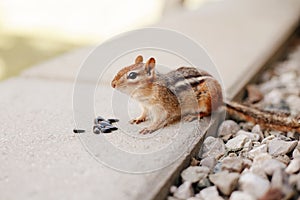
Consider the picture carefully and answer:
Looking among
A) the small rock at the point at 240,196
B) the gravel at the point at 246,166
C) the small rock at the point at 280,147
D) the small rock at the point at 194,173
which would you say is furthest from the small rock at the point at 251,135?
the small rock at the point at 240,196

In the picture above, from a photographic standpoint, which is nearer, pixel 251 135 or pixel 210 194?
pixel 210 194

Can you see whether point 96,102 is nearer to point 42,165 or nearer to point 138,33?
point 42,165

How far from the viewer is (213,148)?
165 cm

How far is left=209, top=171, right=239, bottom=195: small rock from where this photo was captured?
1.38 meters

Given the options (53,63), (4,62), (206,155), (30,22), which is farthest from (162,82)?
(30,22)

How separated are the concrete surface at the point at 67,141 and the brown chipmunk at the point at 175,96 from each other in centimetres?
7

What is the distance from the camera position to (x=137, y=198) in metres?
1.27

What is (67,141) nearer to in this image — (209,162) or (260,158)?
(209,162)

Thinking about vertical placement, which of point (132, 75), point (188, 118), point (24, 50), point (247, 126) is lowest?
point (24, 50)

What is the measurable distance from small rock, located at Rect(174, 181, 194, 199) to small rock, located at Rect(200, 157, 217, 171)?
0.14m

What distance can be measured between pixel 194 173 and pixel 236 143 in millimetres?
291

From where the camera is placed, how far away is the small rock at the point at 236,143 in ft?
5.47

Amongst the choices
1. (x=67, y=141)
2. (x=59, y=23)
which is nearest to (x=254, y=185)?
(x=67, y=141)

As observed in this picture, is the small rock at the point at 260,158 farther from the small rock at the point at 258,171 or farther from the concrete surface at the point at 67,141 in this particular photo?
the concrete surface at the point at 67,141
